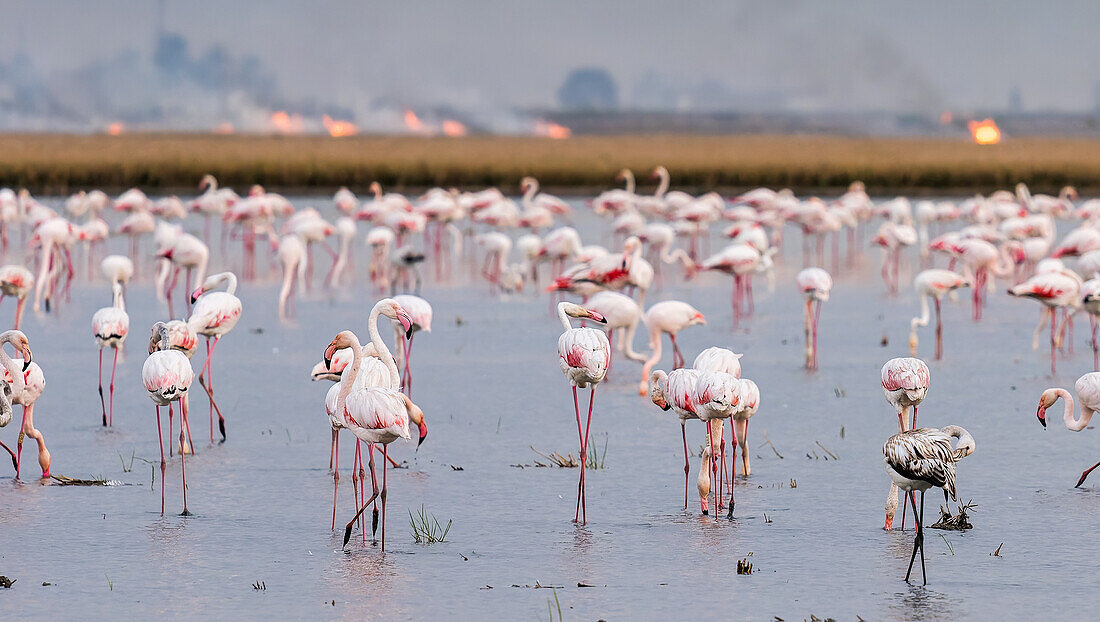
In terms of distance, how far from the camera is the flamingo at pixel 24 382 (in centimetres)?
796

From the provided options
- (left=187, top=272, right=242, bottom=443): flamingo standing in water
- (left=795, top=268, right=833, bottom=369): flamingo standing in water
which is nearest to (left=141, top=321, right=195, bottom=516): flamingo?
(left=187, top=272, right=242, bottom=443): flamingo standing in water

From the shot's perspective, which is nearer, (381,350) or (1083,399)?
(381,350)

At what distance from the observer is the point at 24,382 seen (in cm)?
806

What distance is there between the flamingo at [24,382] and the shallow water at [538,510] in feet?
0.61

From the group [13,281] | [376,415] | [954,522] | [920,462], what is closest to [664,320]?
[954,522]

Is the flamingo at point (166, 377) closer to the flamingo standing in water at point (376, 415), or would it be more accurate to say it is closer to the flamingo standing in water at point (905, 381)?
the flamingo standing in water at point (376, 415)

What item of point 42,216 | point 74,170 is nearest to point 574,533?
point 42,216

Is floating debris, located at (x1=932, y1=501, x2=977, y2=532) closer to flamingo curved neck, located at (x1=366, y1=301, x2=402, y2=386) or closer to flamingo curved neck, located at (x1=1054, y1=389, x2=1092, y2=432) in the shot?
flamingo curved neck, located at (x1=1054, y1=389, x2=1092, y2=432)

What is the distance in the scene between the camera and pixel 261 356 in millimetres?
13062

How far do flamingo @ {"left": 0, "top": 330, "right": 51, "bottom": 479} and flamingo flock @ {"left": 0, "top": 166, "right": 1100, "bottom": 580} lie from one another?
0.04 feet

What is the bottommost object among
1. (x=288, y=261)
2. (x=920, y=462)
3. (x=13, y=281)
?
(x=920, y=462)

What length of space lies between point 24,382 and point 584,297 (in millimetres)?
6603

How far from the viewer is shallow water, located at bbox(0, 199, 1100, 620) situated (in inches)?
241

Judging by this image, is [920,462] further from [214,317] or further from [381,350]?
[214,317]
